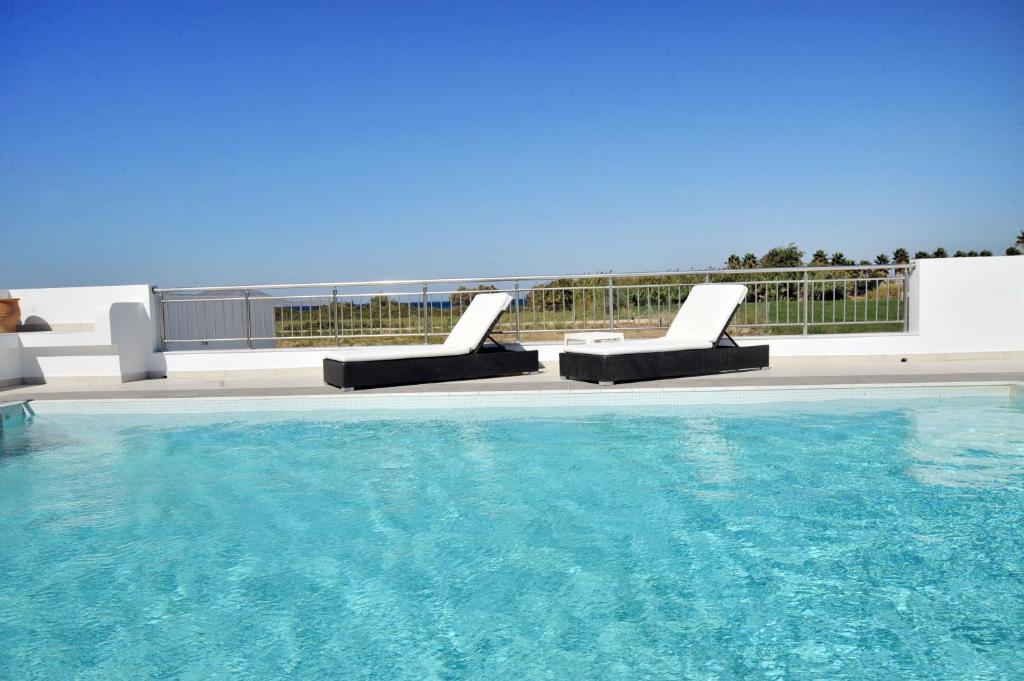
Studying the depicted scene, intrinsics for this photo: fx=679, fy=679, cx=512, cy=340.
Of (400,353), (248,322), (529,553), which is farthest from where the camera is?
(248,322)

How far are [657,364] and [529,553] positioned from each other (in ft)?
15.3

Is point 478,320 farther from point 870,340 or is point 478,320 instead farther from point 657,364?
point 870,340

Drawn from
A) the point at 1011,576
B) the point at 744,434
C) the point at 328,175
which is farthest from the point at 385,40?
the point at 1011,576

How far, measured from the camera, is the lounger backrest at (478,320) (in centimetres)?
826

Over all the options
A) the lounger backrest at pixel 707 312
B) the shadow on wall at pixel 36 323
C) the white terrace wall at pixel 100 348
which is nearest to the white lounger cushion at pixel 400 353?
the lounger backrest at pixel 707 312

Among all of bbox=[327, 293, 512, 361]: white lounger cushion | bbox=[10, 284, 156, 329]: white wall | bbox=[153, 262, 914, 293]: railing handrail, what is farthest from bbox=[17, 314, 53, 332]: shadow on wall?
bbox=[327, 293, 512, 361]: white lounger cushion

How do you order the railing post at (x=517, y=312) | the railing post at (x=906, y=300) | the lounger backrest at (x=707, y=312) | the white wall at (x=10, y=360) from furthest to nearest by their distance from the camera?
the railing post at (x=517, y=312)
the railing post at (x=906, y=300)
the white wall at (x=10, y=360)
the lounger backrest at (x=707, y=312)

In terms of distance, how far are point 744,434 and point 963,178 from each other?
90.7ft

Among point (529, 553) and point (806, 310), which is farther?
point (806, 310)

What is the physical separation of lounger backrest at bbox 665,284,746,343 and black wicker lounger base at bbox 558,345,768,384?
0.28 meters

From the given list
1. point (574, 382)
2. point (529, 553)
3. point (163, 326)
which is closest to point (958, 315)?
point (574, 382)

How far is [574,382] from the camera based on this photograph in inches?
304

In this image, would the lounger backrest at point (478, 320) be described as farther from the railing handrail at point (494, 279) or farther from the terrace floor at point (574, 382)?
the railing handrail at point (494, 279)

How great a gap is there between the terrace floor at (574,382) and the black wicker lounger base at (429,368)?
Result: 130 mm
